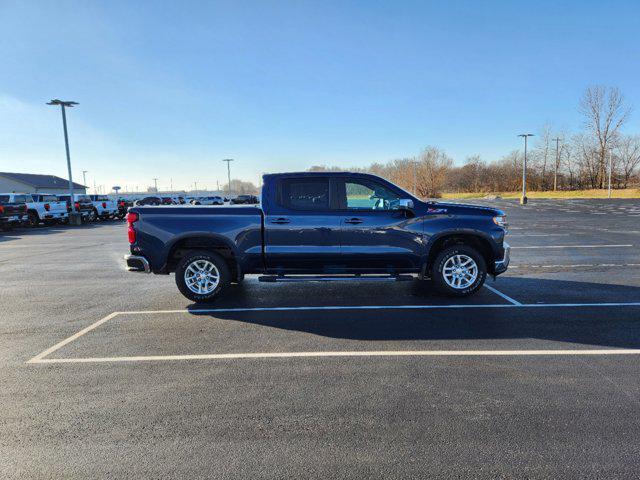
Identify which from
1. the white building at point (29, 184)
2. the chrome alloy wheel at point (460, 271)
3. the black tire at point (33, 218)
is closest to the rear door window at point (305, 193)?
the chrome alloy wheel at point (460, 271)

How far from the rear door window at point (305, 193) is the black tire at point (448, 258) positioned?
2.01m

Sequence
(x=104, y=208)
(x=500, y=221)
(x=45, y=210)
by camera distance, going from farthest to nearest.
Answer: (x=104, y=208) < (x=45, y=210) < (x=500, y=221)

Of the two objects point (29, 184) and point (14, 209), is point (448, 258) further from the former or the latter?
point (29, 184)

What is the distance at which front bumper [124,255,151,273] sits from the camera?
6504mm

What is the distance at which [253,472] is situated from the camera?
2611mm

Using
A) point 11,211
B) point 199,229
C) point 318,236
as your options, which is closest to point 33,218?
point 11,211

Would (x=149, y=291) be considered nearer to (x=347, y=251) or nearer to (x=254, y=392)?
(x=347, y=251)

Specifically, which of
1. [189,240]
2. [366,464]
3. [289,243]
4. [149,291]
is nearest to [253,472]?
[366,464]

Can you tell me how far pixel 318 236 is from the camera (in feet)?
21.2

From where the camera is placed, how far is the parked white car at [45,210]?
84.3 feet

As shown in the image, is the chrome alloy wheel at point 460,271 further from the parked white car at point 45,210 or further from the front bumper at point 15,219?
the parked white car at point 45,210

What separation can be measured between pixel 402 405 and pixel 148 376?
2.42m

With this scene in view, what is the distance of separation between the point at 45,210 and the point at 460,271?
27611 millimetres

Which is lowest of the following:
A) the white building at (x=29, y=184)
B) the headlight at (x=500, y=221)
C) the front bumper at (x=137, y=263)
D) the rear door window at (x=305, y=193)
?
the front bumper at (x=137, y=263)
